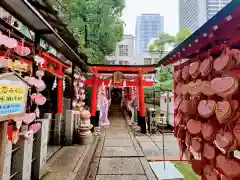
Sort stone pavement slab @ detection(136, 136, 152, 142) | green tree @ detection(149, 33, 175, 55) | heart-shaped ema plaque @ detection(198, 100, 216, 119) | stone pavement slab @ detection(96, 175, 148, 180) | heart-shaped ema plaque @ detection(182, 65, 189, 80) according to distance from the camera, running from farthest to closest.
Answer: green tree @ detection(149, 33, 175, 55)
stone pavement slab @ detection(136, 136, 152, 142)
stone pavement slab @ detection(96, 175, 148, 180)
heart-shaped ema plaque @ detection(182, 65, 189, 80)
heart-shaped ema plaque @ detection(198, 100, 216, 119)

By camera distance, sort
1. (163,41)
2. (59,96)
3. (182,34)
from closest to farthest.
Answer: (59,96) < (182,34) < (163,41)

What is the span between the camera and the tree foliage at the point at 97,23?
14836 mm

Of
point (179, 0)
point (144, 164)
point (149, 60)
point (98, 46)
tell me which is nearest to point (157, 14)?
point (179, 0)

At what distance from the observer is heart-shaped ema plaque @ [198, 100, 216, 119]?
1.97 metres

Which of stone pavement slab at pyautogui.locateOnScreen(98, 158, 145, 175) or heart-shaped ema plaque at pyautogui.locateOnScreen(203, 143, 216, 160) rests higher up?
heart-shaped ema plaque at pyautogui.locateOnScreen(203, 143, 216, 160)

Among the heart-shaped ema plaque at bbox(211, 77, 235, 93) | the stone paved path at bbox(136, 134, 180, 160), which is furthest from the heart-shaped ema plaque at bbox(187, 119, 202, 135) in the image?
the stone paved path at bbox(136, 134, 180, 160)

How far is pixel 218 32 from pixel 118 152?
6.77 m

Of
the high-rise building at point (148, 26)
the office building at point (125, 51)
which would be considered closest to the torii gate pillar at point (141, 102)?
the office building at point (125, 51)

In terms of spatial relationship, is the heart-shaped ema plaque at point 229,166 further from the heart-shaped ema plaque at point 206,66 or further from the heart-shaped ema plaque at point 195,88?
the heart-shaped ema plaque at point 206,66

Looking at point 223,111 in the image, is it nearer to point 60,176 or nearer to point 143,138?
point 60,176

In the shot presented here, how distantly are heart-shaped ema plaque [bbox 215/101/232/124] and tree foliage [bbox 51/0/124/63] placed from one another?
42.0 ft

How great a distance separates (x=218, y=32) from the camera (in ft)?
6.56

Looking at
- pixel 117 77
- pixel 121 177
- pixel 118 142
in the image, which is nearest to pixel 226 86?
pixel 121 177

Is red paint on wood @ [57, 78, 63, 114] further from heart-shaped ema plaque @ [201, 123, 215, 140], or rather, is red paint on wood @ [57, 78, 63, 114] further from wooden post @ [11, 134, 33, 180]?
heart-shaped ema plaque @ [201, 123, 215, 140]
